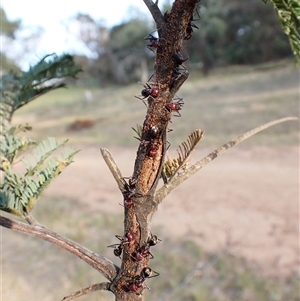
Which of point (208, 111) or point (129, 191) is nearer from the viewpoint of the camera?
point (129, 191)

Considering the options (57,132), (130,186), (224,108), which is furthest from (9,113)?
(57,132)

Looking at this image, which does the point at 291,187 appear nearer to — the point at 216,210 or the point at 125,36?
the point at 216,210

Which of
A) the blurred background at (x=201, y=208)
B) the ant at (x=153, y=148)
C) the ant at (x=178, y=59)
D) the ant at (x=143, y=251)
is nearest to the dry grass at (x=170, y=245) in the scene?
the blurred background at (x=201, y=208)

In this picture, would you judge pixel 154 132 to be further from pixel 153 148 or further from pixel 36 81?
pixel 36 81

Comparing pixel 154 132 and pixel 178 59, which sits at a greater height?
pixel 178 59

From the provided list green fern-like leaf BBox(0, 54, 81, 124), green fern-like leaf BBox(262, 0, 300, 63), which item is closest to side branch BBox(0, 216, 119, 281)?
green fern-like leaf BBox(262, 0, 300, 63)

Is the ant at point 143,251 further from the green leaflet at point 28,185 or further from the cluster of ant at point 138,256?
the green leaflet at point 28,185

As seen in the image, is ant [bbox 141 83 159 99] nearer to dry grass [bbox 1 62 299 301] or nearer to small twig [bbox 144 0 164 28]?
small twig [bbox 144 0 164 28]

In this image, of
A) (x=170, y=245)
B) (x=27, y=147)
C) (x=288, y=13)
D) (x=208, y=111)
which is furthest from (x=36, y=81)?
(x=208, y=111)
